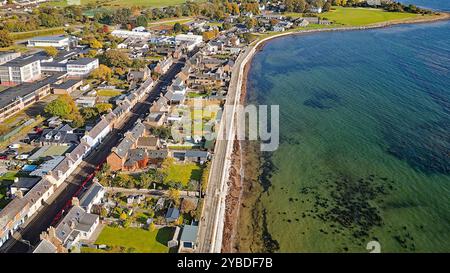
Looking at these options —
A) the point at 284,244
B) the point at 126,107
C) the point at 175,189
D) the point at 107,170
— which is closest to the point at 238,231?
the point at 284,244

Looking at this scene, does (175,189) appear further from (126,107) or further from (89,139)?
(126,107)

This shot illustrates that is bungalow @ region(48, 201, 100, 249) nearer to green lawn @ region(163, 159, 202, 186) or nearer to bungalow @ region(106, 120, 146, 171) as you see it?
bungalow @ region(106, 120, 146, 171)

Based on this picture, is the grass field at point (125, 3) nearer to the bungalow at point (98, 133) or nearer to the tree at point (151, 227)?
the bungalow at point (98, 133)

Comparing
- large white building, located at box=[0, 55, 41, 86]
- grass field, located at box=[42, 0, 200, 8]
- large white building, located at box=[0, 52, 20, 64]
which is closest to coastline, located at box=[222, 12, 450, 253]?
large white building, located at box=[0, 55, 41, 86]

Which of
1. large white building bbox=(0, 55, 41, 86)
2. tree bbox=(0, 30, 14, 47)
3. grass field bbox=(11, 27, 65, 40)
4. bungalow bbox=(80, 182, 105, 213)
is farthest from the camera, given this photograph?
grass field bbox=(11, 27, 65, 40)

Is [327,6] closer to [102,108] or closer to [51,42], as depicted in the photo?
[51,42]

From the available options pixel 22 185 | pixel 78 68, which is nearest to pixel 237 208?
pixel 22 185
